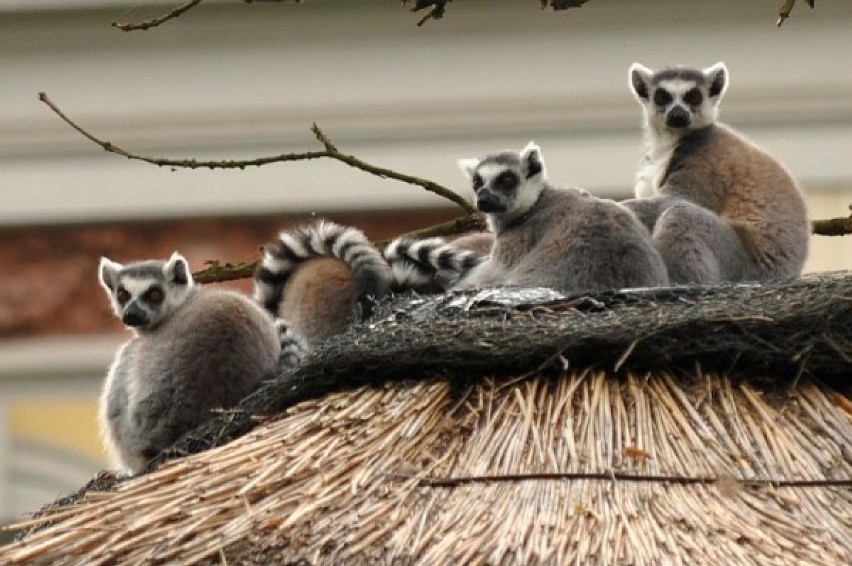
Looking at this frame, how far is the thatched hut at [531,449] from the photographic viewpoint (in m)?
5.07

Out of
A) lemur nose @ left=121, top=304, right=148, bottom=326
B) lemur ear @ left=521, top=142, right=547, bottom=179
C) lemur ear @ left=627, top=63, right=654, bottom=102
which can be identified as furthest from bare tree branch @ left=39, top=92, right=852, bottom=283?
lemur ear @ left=627, top=63, right=654, bottom=102

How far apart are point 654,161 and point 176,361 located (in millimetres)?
2631

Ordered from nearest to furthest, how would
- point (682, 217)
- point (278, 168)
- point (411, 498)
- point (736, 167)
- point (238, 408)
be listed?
point (411, 498), point (238, 408), point (682, 217), point (736, 167), point (278, 168)

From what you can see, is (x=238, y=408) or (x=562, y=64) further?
(x=562, y=64)

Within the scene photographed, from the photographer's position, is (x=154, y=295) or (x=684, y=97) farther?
(x=684, y=97)

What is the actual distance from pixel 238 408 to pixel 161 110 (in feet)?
28.4

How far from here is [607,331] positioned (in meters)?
5.61

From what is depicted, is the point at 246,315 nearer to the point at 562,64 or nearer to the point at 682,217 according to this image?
the point at 682,217

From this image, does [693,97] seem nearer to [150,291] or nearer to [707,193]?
[707,193]

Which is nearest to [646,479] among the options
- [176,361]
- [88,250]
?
[176,361]

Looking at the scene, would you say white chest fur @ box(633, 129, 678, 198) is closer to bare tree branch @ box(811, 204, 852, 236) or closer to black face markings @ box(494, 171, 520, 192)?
bare tree branch @ box(811, 204, 852, 236)

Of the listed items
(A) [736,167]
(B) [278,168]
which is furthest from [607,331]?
(B) [278,168]

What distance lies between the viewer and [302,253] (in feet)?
25.3

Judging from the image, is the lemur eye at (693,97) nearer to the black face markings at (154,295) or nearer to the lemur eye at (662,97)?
the lemur eye at (662,97)
